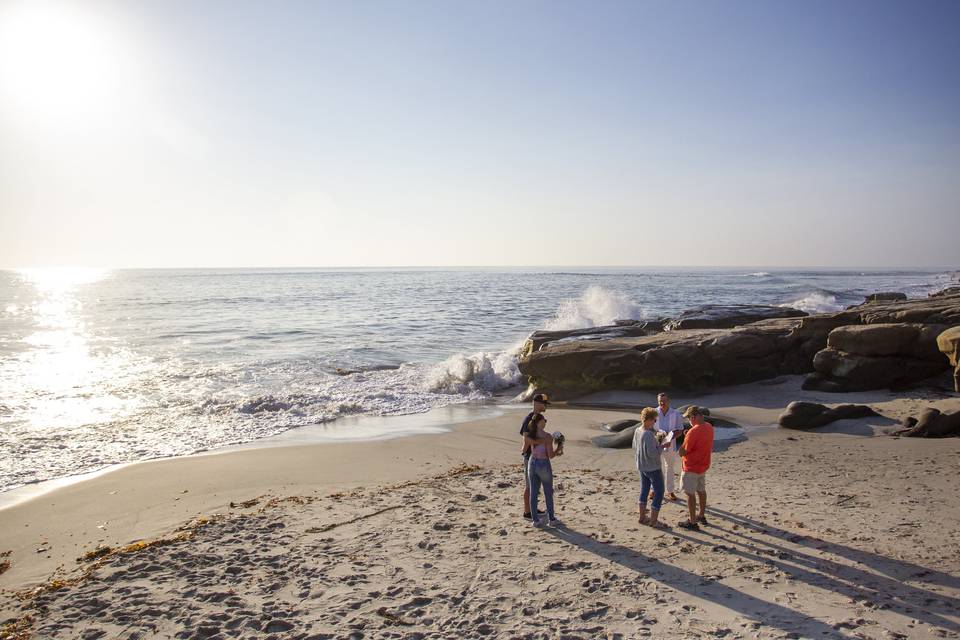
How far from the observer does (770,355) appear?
55.6ft

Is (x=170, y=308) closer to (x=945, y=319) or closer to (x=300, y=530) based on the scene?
(x=300, y=530)

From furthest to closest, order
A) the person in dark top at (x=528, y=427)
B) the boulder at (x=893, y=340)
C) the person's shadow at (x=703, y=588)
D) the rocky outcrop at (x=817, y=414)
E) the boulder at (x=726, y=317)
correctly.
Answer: the boulder at (x=726, y=317), the boulder at (x=893, y=340), the rocky outcrop at (x=817, y=414), the person in dark top at (x=528, y=427), the person's shadow at (x=703, y=588)

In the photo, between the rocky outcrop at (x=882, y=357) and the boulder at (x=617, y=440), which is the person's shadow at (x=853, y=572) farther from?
the rocky outcrop at (x=882, y=357)

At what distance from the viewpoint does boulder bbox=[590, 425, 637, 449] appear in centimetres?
1180

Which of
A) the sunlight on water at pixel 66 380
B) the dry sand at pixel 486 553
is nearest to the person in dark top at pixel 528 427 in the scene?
the dry sand at pixel 486 553

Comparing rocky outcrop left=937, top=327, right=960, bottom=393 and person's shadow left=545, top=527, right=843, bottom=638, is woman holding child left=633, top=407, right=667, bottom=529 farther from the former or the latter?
rocky outcrop left=937, top=327, right=960, bottom=393

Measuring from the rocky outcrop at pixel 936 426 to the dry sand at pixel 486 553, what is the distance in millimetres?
466

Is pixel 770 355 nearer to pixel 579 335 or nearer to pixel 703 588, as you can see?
pixel 579 335

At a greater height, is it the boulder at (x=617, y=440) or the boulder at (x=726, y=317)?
the boulder at (x=726, y=317)

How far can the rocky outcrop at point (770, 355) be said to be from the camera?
14742mm

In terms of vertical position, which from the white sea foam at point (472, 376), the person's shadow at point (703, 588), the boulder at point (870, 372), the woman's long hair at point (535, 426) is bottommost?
the white sea foam at point (472, 376)

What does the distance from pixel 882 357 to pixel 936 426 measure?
4.44 meters

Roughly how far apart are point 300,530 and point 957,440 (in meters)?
11.5

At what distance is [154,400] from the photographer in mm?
16891
